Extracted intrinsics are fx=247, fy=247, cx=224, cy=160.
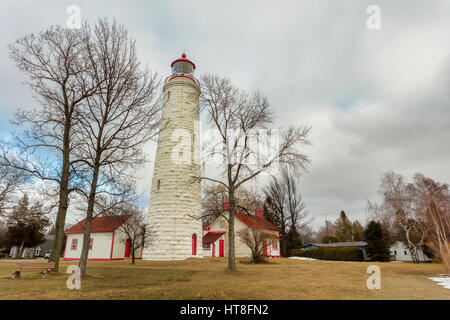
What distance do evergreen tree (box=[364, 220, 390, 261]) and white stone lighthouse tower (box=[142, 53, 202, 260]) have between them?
2206cm

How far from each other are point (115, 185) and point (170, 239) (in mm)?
9640

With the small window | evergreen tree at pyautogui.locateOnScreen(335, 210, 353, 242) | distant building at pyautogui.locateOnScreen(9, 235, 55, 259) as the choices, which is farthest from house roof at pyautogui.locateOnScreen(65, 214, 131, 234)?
evergreen tree at pyautogui.locateOnScreen(335, 210, 353, 242)

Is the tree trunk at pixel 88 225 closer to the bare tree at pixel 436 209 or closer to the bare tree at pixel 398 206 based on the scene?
the bare tree at pixel 436 209

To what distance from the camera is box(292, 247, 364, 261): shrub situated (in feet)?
104

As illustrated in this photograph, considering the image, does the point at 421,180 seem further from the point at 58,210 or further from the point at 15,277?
the point at 15,277

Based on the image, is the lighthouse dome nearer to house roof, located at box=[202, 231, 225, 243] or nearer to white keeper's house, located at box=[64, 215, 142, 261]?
white keeper's house, located at box=[64, 215, 142, 261]

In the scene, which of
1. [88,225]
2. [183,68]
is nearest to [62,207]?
[88,225]

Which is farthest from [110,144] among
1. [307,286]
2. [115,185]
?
[307,286]

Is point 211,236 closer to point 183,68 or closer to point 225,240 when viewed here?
point 225,240

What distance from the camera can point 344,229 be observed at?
Result: 68.6m

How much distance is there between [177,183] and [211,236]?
14.0 m

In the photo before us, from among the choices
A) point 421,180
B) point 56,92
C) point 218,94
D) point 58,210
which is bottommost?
point 58,210

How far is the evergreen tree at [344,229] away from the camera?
65.8m

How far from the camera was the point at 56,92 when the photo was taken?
517 inches
